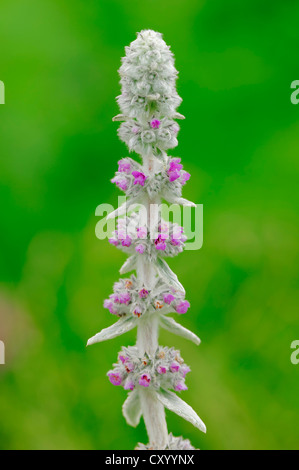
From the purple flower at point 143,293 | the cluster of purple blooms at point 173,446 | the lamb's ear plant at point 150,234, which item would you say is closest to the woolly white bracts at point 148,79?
the lamb's ear plant at point 150,234

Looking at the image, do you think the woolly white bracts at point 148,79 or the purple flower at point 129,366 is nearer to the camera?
the woolly white bracts at point 148,79

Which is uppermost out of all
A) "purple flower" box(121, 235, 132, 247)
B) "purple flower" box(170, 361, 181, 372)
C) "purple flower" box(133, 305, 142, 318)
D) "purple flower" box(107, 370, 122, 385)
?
"purple flower" box(121, 235, 132, 247)

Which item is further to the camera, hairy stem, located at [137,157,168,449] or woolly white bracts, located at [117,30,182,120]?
hairy stem, located at [137,157,168,449]

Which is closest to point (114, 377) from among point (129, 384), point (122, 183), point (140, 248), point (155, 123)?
point (129, 384)

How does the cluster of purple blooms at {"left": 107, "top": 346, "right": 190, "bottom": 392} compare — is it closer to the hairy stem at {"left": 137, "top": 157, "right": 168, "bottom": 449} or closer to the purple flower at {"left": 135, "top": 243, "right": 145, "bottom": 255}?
the hairy stem at {"left": 137, "top": 157, "right": 168, "bottom": 449}

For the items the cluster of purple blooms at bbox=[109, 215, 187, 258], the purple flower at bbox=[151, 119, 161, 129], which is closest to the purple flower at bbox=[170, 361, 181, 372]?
the cluster of purple blooms at bbox=[109, 215, 187, 258]

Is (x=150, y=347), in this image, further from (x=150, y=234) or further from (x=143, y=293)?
(x=150, y=234)

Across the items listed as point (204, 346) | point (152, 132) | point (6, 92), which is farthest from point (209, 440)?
point (6, 92)

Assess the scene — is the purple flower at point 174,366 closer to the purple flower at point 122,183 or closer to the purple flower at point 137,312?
the purple flower at point 137,312
